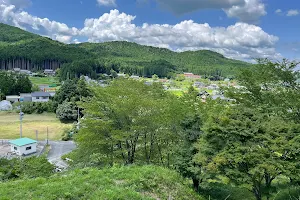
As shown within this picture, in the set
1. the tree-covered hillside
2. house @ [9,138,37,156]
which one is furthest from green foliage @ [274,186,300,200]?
the tree-covered hillside

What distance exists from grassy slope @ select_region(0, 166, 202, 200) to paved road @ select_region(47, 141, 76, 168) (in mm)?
15269

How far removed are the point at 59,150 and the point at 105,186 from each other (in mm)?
20864

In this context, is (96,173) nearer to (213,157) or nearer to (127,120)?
(213,157)

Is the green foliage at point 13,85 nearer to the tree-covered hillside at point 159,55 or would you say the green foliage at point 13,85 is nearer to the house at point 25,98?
the house at point 25,98

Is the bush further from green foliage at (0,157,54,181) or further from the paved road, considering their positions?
the paved road

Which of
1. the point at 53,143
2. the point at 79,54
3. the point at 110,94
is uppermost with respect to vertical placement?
the point at 79,54

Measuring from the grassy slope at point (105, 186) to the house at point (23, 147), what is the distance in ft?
63.9

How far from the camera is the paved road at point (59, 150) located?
22.1 m

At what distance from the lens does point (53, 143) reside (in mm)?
27562

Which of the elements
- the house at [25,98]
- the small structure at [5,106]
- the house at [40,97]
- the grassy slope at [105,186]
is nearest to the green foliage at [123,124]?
the grassy slope at [105,186]

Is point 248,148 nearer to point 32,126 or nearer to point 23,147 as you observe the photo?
point 23,147

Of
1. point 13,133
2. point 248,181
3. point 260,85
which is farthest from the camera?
point 13,133

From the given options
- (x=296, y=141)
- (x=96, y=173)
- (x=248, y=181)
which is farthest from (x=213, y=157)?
(x=96, y=173)

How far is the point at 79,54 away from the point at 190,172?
107 meters
